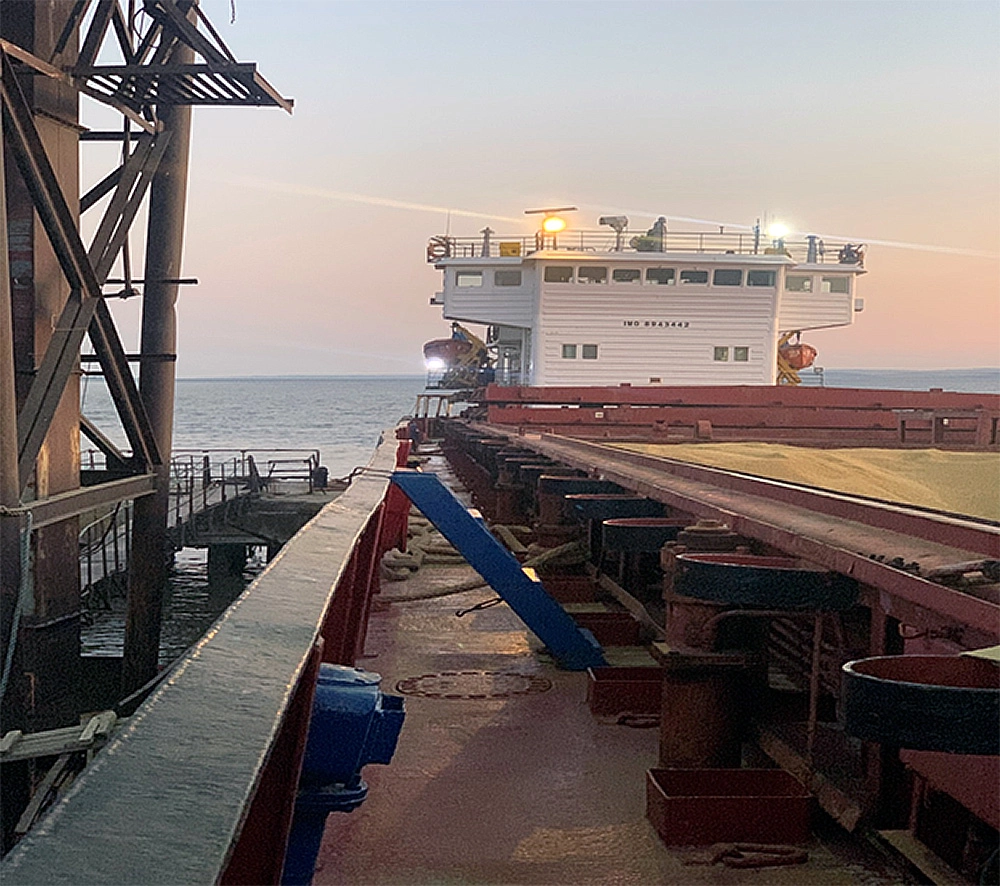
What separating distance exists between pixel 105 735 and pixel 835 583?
197cm

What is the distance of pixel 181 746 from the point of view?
1.35 m

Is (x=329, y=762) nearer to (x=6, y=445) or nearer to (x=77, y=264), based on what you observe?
(x=6, y=445)

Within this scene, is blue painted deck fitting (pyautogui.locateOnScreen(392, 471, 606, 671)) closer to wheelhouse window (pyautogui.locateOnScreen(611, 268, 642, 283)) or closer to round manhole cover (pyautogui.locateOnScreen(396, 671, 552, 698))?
round manhole cover (pyautogui.locateOnScreen(396, 671, 552, 698))

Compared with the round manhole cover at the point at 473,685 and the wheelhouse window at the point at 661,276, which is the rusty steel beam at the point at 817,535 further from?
the wheelhouse window at the point at 661,276

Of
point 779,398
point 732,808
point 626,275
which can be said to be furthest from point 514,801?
point 626,275

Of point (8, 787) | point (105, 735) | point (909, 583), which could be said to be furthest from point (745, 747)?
point (8, 787)

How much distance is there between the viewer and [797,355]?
114ft

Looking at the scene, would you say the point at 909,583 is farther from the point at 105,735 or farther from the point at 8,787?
the point at 8,787

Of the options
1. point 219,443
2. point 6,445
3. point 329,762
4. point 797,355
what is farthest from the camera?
point 219,443

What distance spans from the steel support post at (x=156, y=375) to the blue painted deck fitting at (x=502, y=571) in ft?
13.6

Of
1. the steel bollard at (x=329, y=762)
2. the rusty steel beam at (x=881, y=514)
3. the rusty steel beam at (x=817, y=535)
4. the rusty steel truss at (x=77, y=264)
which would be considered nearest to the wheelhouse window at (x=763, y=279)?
the rusty steel truss at (x=77, y=264)

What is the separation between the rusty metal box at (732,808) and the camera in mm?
3109

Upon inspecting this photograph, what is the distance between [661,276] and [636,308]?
1132 millimetres

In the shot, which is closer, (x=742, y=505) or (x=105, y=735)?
(x=105, y=735)
